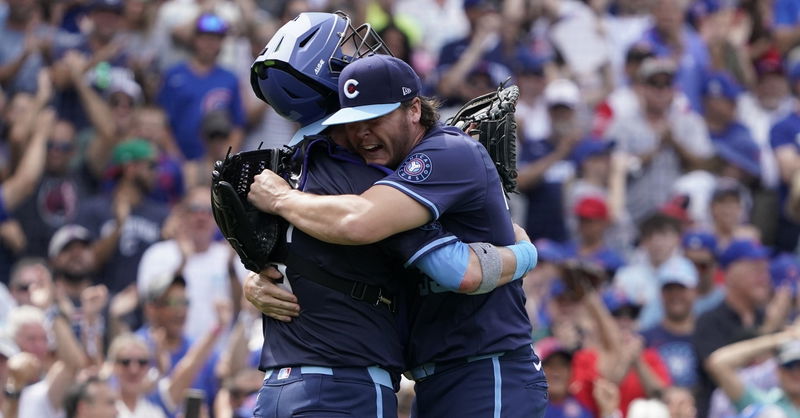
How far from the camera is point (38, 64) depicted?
1183 centimetres

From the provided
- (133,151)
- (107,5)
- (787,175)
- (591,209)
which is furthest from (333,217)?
(787,175)

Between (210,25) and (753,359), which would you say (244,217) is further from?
(210,25)

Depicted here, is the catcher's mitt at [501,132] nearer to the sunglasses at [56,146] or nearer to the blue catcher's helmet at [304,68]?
the blue catcher's helmet at [304,68]

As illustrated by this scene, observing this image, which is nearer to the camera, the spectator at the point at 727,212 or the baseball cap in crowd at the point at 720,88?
the spectator at the point at 727,212

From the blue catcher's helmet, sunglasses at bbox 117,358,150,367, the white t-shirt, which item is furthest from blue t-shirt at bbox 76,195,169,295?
the blue catcher's helmet

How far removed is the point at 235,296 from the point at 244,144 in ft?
6.85

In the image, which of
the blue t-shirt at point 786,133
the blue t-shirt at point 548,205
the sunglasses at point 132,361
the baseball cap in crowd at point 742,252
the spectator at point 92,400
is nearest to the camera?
the spectator at point 92,400

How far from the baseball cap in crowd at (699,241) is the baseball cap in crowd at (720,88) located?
6.46ft

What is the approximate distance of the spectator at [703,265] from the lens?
11000 mm

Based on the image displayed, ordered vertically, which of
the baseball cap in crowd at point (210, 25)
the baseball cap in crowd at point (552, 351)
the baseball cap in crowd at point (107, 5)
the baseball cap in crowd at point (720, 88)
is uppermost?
the baseball cap in crowd at point (107, 5)

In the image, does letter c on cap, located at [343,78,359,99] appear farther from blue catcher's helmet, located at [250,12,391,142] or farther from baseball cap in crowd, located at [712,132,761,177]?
baseball cap in crowd, located at [712,132,761,177]

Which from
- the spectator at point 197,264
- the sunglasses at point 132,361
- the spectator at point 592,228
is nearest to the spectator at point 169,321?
the spectator at point 197,264

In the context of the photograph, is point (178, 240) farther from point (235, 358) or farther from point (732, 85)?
point (732, 85)

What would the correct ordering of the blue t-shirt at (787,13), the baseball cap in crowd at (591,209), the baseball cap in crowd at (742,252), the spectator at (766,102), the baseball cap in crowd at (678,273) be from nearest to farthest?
the baseball cap in crowd at (678,273) → the baseball cap in crowd at (742,252) → the baseball cap in crowd at (591,209) → the spectator at (766,102) → the blue t-shirt at (787,13)
